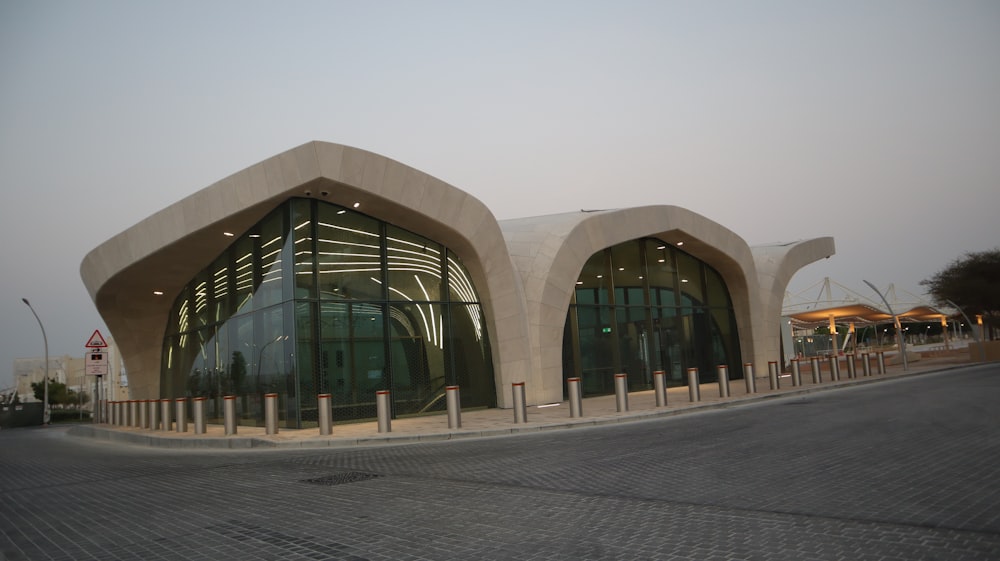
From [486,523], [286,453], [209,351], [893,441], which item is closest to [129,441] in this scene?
[209,351]

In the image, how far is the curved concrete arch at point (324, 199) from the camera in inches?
687

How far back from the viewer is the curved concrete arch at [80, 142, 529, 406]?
1745 centimetres

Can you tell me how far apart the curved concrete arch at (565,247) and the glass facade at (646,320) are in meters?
1.11

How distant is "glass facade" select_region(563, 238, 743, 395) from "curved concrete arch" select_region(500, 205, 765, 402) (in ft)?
3.66

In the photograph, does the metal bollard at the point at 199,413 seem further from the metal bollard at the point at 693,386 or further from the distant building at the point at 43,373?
the distant building at the point at 43,373

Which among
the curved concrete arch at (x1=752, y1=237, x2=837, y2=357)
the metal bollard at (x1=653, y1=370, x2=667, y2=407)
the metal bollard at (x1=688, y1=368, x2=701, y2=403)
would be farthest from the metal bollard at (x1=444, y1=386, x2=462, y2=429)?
the curved concrete arch at (x1=752, y1=237, x2=837, y2=357)

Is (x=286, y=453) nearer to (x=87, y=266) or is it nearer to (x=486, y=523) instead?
(x=486, y=523)

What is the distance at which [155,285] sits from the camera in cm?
2384

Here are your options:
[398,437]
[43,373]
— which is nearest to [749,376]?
[398,437]

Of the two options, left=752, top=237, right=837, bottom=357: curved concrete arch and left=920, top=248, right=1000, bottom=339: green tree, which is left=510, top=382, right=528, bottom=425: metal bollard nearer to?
left=752, top=237, right=837, bottom=357: curved concrete arch

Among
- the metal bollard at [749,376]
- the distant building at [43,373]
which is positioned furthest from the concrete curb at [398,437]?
the distant building at [43,373]

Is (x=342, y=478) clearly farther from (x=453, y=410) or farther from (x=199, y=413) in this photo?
(x=199, y=413)

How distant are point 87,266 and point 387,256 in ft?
37.0

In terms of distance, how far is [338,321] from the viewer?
18.5 metres
